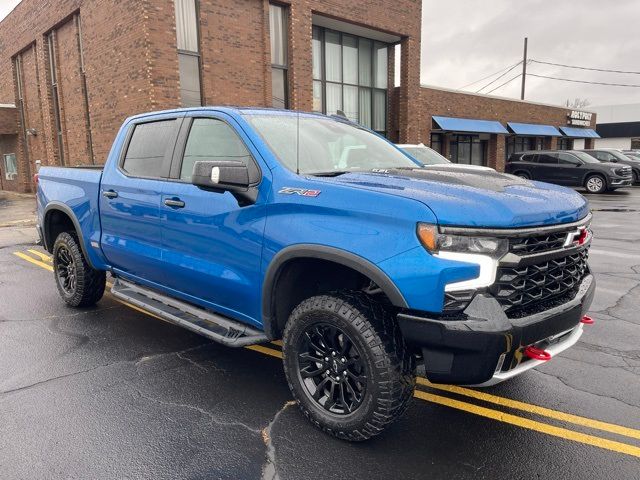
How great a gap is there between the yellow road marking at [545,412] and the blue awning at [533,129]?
90.3ft

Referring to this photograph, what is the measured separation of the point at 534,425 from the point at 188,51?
14.0 meters

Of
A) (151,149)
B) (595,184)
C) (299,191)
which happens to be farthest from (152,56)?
(595,184)

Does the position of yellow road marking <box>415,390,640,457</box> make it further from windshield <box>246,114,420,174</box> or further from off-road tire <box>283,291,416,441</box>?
windshield <box>246,114,420,174</box>

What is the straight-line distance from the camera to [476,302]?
2428mm

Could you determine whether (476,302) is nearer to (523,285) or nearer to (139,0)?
(523,285)

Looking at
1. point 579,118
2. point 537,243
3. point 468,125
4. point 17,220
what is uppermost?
point 579,118

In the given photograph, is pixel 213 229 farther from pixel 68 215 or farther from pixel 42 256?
pixel 42 256

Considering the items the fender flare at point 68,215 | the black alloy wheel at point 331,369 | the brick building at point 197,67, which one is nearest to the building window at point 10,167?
the brick building at point 197,67

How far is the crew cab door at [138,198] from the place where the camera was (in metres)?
4.09

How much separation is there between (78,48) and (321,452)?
1848 cm

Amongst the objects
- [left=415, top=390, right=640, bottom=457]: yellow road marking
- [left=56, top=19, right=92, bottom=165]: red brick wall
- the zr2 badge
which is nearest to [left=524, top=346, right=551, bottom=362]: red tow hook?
[left=415, top=390, right=640, bottom=457]: yellow road marking

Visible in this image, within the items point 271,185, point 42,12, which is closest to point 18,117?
point 42,12

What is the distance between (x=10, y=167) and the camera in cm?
2662

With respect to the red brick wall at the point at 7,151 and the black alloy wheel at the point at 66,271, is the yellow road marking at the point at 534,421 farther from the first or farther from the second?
the red brick wall at the point at 7,151
